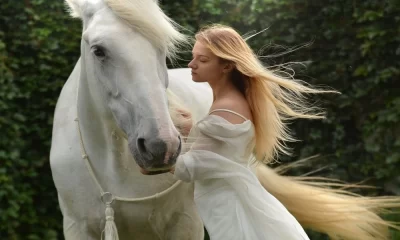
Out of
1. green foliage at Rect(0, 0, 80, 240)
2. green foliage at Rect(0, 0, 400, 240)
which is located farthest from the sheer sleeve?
green foliage at Rect(0, 0, 80, 240)

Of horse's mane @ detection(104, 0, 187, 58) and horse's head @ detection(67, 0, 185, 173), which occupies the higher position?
horse's mane @ detection(104, 0, 187, 58)

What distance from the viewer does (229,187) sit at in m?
2.68

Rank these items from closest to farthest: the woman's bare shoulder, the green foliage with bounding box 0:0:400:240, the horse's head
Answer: the horse's head → the woman's bare shoulder → the green foliage with bounding box 0:0:400:240

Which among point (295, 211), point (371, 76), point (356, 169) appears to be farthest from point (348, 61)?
point (295, 211)

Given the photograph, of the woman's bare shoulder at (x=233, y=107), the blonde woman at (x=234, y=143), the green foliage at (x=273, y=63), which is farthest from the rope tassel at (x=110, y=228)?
the green foliage at (x=273, y=63)

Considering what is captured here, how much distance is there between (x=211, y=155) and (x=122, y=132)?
36 cm

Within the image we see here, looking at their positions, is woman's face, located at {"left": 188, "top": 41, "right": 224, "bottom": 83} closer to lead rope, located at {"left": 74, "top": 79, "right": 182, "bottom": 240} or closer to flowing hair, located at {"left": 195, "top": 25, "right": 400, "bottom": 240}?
flowing hair, located at {"left": 195, "top": 25, "right": 400, "bottom": 240}

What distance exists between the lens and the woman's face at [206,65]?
273cm

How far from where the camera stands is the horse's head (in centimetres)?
233

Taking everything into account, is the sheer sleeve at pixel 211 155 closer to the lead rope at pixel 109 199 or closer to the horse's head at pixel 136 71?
the horse's head at pixel 136 71

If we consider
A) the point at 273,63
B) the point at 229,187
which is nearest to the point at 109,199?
the point at 229,187

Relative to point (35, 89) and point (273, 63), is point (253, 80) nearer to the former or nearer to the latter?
point (273, 63)

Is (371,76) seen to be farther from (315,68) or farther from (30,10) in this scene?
(30,10)

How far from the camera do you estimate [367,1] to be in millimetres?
4762
